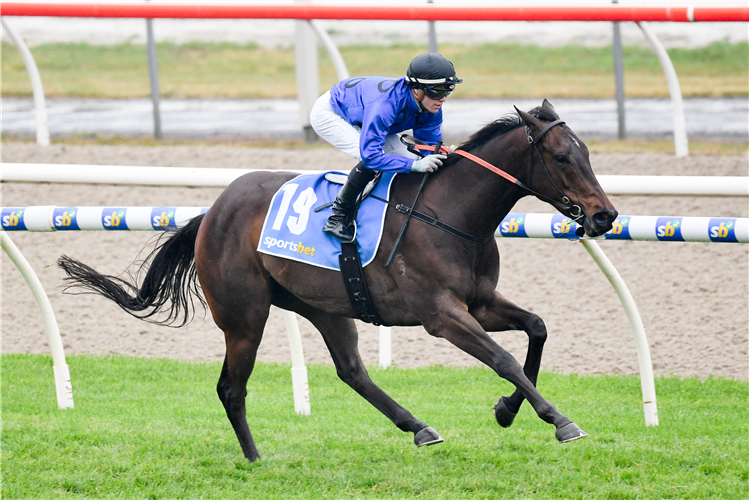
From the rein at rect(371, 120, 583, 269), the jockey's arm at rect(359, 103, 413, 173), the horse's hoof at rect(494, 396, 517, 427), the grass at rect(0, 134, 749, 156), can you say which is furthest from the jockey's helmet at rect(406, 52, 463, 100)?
the grass at rect(0, 134, 749, 156)

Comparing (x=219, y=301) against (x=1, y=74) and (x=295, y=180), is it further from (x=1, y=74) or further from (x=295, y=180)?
(x=1, y=74)

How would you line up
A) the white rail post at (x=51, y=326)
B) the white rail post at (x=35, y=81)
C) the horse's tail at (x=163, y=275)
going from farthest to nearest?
the white rail post at (x=35, y=81) → the white rail post at (x=51, y=326) → the horse's tail at (x=163, y=275)

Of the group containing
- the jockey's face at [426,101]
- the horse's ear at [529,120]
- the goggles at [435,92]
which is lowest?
the horse's ear at [529,120]

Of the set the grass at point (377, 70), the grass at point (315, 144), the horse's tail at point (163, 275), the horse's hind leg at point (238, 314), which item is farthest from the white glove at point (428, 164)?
the grass at point (377, 70)

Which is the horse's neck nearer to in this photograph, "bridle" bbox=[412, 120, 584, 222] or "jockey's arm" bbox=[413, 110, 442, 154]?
"bridle" bbox=[412, 120, 584, 222]

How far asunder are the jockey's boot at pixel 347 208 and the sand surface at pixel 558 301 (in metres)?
2.52

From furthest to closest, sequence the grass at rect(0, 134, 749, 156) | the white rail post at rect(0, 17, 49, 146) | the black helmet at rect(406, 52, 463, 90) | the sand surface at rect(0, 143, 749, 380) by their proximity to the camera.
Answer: the grass at rect(0, 134, 749, 156), the white rail post at rect(0, 17, 49, 146), the sand surface at rect(0, 143, 749, 380), the black helmet at rect(406, 52, 463, 90)

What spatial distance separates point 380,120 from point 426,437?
1.43 metres

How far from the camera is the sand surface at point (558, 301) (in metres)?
6.56

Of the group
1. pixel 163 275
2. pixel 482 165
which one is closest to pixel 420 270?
pixel 482 165

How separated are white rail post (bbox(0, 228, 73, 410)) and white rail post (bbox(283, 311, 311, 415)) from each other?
51.6 inches

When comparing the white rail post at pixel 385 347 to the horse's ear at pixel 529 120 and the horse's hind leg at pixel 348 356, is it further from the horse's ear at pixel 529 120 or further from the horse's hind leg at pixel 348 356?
the horse's ear at pixel 529 120

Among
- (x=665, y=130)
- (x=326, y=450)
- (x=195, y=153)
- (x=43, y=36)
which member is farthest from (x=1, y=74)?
(x=326, y=450)

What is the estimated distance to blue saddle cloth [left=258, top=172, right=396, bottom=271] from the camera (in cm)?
431
